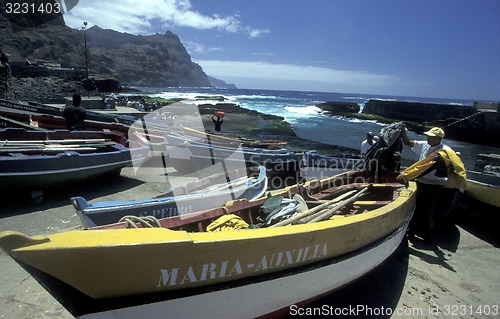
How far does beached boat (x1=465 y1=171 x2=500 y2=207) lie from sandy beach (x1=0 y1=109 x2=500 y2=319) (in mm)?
434

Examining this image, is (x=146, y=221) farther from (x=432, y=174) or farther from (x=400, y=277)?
(x=432, y=174)

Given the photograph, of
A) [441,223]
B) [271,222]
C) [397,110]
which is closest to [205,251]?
[271,222]

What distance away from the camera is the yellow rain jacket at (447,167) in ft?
19.2

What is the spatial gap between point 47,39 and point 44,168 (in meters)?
121

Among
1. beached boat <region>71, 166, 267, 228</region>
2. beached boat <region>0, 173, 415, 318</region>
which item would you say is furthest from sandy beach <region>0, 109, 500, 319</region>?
beached boat <region>71, 166, 267, 228</region>

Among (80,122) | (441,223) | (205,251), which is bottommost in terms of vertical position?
(441,223)

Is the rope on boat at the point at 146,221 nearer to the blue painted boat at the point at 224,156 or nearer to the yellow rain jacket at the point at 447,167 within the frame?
the yellow rain jacket at the point at 447,167

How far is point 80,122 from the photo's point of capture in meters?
10.1

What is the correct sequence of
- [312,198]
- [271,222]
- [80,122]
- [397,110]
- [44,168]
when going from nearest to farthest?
[271,222], [312,198], [44,168], [80,122], [397,110]

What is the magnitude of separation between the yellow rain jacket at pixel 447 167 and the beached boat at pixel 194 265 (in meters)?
2.39

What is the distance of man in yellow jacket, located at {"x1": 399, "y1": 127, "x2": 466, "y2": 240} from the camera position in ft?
19.2

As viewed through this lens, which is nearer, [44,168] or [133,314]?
[133,314]

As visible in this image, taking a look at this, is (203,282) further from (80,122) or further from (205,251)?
(80,122)

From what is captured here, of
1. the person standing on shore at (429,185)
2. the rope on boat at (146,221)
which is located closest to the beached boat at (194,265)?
the rope on boat at (146,221)
